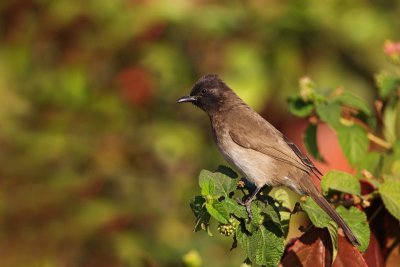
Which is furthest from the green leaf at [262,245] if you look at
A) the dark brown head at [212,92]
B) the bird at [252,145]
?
the dark brown head at [212,92]

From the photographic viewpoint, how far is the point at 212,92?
3992 mm

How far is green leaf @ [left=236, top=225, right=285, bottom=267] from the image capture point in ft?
8.20

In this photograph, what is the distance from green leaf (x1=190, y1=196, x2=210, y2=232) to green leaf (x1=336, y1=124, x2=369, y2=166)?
0.94 m

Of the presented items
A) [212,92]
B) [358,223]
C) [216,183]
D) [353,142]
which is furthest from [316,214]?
[212,92]

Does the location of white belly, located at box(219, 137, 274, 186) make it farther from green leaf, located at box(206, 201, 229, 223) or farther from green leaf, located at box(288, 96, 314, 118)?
green leaf, located at box(206, 201, 229, 223)

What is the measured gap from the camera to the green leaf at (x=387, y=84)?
3450 mm

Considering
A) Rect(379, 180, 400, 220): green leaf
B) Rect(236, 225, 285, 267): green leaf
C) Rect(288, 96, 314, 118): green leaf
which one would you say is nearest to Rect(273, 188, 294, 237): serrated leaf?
Rect(236, 225, 285, 267): green leaf

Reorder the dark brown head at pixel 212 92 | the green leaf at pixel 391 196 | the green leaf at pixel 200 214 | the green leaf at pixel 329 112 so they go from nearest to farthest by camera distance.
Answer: the green leaf at pixel 200 214 → the green leaf at pixel 391 196 → the green leaf at pixel 329 112 → the dark brown head at pixel 212 92

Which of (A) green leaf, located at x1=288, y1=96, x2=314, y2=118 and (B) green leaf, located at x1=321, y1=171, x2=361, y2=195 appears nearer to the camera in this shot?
(B) green leaf, located at x1=321, y1=171, x2=361, y2=195

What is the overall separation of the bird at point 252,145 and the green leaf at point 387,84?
430 mm

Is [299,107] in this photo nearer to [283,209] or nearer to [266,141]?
[266,141]

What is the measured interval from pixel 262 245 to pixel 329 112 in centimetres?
100

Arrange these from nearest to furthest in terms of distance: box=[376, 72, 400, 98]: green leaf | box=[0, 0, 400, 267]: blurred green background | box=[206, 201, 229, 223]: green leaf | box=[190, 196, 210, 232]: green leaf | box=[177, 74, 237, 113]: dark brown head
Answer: box=[206, 201, 229, 223]: green leaf
box=[190, 196, 210, 232]: green leaf
box=[376, 72, 400, 98]: green leaf
box=[177, 74, 237, 113]: dark brown head
box=[0, 0, 400, 267]: blurred green background

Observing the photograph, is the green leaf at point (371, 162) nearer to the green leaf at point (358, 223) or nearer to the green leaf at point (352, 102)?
the green leaf at point (352, 102)
